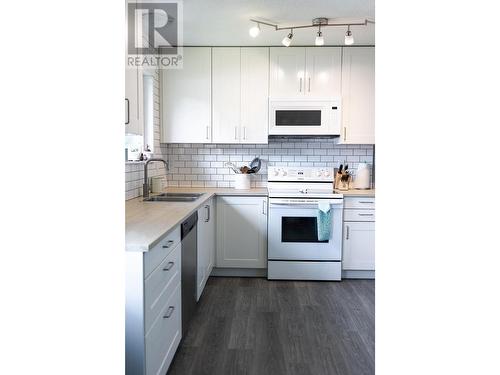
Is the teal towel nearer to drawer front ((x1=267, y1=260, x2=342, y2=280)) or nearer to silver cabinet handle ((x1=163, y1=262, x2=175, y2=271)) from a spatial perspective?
drawer front ((x1=267, y1=260, x2=342, y2=280))

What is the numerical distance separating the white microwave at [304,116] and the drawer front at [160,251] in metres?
1.93

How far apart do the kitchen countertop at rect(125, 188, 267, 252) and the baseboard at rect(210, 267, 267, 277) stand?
0.88 meters

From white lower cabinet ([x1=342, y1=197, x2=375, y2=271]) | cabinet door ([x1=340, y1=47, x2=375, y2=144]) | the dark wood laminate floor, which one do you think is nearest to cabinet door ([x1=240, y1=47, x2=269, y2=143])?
cabinet door ([x1=340, y1=47, x2=375, y2=144])

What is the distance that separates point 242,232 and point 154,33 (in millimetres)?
1986

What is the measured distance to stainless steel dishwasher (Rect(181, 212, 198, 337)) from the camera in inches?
90.0

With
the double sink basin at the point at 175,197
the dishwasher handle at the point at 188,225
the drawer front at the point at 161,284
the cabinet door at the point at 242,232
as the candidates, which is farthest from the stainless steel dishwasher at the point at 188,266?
the cabinet door at the point at 242,232

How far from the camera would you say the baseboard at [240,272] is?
3.73 metres

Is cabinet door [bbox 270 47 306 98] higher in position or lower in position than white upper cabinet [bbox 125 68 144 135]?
higher

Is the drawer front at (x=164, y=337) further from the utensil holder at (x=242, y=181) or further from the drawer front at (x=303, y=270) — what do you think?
the utensil holder at (x=242, y=181)
